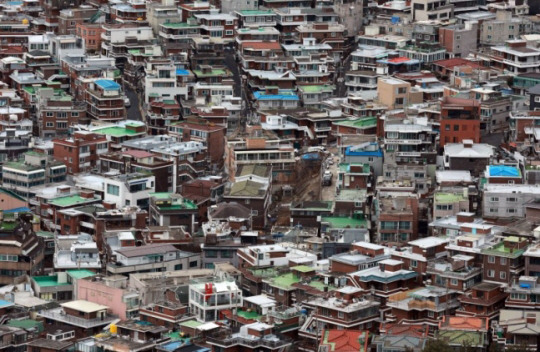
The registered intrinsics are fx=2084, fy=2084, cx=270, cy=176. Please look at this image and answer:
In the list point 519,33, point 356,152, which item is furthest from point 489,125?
point 519,33

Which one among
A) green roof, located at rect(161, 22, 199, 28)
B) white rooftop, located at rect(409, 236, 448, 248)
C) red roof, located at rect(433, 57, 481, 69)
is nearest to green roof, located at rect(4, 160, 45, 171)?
white rooftop, located at rect(409, 236, 448, 248)

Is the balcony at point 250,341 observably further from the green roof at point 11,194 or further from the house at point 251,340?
the green roof at point 11,194

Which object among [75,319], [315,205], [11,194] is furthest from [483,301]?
[11,194]

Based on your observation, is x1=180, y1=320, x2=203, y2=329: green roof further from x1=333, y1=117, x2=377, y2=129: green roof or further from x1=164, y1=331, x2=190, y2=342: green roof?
x1=333, y1=117, x2=377, y2=129: green roof

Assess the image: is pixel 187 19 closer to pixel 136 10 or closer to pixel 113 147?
pixel 136 10

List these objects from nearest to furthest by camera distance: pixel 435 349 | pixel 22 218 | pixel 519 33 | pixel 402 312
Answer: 1. pixel 435 349
2. pixel 402 312
3. pixel 22 218
4. pixel 519 33

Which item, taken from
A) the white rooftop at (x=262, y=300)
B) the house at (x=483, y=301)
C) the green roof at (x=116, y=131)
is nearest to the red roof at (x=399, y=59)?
the green roof at (x=116, y=131)
